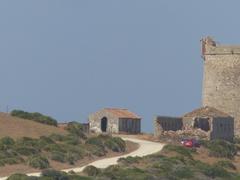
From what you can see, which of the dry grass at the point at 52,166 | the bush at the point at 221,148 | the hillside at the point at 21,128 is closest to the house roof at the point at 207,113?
the bush at the point at 221,148

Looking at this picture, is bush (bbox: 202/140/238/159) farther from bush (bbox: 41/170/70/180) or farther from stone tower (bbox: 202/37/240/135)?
bush (bbox: 41/170/70/180)

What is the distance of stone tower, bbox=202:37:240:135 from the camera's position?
7981cm

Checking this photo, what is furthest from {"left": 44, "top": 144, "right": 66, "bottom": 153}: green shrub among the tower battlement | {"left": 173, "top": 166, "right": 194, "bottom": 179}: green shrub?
the tower battlement

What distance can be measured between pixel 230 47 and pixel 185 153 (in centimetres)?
2206

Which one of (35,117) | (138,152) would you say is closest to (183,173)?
(138,152)

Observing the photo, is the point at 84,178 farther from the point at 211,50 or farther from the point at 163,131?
the point at 211,50

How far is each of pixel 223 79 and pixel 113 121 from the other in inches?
454

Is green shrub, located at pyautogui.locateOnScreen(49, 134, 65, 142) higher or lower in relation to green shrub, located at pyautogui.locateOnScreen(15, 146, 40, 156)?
higher

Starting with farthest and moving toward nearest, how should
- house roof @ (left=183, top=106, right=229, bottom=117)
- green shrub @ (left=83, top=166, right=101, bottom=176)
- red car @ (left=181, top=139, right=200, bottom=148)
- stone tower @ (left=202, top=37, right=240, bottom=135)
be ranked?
stone tower @ (left=202, top=37, right=240, bottom=135) → house roof @ (left=183, top=106, right=229, bottom=117) → red car @ (left=181, top=139, right=200, bottom=148) → green shrub @ (left=83, top=166, right=101, bottom=176)

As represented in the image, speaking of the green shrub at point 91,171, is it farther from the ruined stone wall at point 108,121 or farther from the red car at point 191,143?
the ruined stone wall at point 108,121

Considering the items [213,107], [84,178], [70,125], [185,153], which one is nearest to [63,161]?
[84,178]

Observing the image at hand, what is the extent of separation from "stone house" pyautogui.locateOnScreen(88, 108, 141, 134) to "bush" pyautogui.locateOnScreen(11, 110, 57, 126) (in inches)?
242

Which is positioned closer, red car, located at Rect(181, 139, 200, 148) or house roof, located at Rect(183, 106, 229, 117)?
red car, located at Rect(181, 139, 200, 148)

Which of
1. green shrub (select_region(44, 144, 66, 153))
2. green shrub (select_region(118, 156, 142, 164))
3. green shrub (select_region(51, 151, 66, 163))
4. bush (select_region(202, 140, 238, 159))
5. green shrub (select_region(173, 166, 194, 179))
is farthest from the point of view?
bush (select_region(202, 140, 238, 159))
